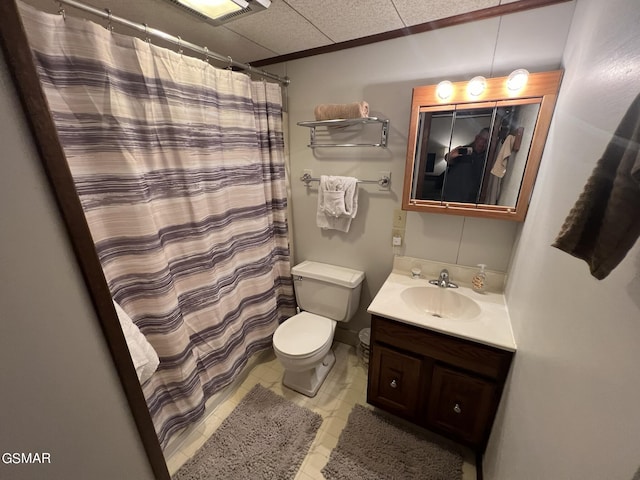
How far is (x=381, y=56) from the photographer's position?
150 centimetres

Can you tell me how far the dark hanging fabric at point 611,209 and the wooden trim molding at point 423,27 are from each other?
3.98 ft

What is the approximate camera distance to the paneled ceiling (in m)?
1.15

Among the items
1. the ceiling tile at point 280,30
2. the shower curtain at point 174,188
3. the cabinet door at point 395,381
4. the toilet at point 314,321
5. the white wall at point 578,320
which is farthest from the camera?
the toilet at point 314,321

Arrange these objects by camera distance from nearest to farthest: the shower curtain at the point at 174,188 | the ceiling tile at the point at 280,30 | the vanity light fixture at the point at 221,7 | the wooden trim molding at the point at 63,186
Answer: the wooden trim molding at the point at 63,186, the shower curtain at the point at 174,188, the vanity light fixture at the point at 221,7, the ceiling tile at the point at 280,30

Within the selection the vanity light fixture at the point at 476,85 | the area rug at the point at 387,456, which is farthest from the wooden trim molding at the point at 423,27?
the area rug at the point at 387,456

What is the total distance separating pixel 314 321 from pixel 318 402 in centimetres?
52

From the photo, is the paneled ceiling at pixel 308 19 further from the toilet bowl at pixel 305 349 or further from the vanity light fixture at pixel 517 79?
the toilet bowl at pixel 305 349

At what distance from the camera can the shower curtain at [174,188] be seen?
91 cm

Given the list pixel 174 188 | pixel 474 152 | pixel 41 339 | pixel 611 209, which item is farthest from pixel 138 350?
pixel 474 152

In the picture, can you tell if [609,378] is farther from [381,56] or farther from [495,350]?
[381,56]

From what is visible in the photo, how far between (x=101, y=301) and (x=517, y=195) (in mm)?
1647

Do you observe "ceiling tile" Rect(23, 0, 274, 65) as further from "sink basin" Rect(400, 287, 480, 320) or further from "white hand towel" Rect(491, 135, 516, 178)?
"sink basin" Rect(400, 287, 480, 320)

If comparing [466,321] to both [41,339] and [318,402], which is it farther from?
[41,339]

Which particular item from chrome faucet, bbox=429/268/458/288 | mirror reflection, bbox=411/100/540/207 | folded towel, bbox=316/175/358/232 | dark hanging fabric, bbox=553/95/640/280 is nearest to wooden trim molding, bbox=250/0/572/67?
mirror reflection, bbox=411/100/540/207
